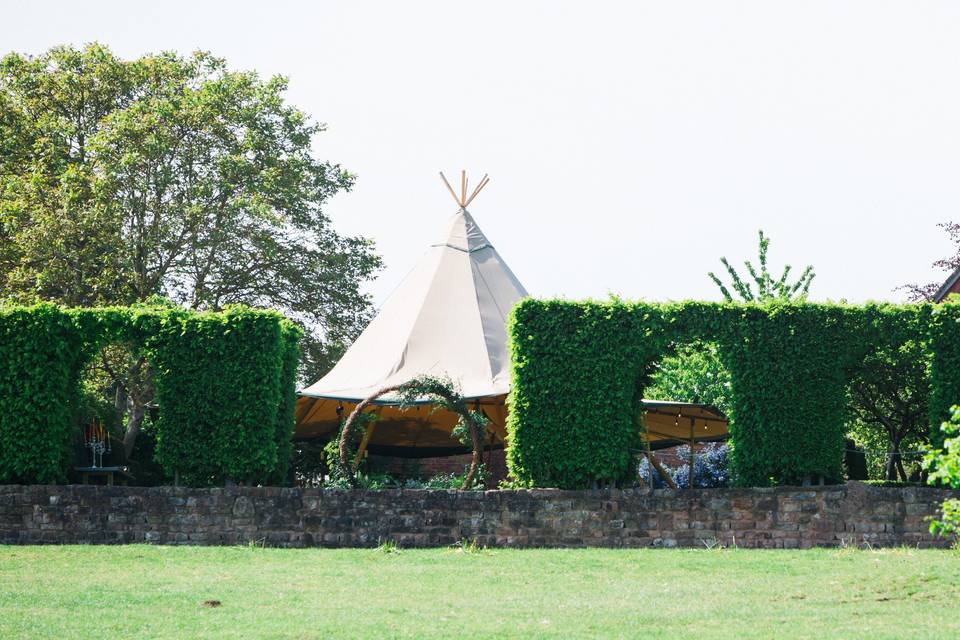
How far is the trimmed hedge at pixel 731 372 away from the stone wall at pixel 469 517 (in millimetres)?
770

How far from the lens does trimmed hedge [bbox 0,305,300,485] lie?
630 inches

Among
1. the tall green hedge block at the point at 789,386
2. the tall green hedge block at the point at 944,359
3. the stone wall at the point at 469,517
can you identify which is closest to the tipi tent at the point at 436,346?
the stone wall at the point at 469,517

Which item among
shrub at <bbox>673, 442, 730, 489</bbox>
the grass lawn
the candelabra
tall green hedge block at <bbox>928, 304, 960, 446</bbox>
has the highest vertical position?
tall green hedge block at <bbox>928, 304, 960, 446</bbox>

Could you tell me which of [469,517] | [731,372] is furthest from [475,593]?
[731,372]

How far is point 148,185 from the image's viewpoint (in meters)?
26.2

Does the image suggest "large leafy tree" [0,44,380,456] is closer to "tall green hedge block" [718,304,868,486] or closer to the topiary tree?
the topiary tree

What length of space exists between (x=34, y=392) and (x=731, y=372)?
9.92 meters

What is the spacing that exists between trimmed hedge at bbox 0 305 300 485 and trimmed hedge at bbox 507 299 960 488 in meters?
3.57

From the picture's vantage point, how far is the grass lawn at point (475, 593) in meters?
8.81

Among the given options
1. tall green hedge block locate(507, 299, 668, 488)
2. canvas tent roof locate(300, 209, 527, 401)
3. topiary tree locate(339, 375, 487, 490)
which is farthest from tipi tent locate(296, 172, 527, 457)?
tall green hedge block locate(507, 299, 668, 488)

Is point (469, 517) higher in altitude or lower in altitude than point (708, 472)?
lower

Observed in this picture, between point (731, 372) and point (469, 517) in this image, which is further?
point (731, 372)

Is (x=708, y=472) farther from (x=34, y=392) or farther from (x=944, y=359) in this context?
(x=34, y=392)

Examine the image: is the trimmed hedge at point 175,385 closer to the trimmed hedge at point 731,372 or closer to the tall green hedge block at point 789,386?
the trimmed hedge at point 731,372
